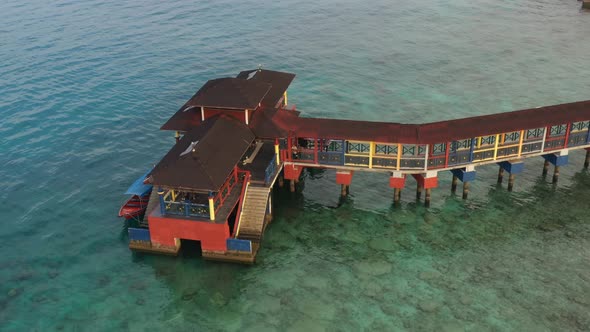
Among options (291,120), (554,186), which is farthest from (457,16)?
(291,120)

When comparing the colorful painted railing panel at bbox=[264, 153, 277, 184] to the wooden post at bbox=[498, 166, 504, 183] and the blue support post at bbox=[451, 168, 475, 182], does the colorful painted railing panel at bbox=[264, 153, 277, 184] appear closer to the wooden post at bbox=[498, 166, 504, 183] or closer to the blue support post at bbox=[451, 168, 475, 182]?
the blue support post at bbox=[451, 168, 475, 182]

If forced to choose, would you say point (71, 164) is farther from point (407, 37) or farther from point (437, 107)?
point (407, 37)

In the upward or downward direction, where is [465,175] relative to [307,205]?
upward

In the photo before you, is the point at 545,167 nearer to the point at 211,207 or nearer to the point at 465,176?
the point at 465,176

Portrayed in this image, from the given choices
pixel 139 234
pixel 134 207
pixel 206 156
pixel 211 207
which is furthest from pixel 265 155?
pixel 139 234

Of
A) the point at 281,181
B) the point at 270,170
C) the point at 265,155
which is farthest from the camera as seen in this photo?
the point at 281,181

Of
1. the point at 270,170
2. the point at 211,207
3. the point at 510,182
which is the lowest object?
the point at 510,182
